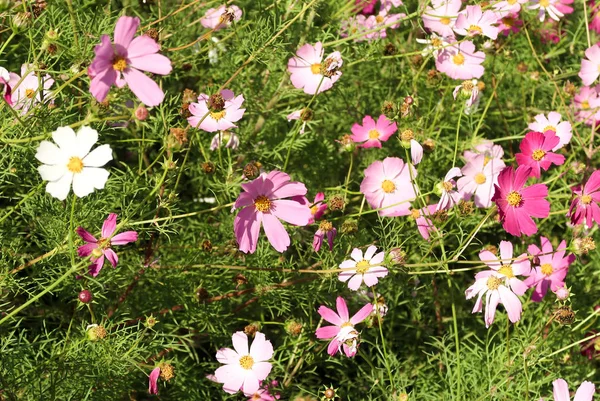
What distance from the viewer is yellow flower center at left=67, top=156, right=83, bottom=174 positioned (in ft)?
3.17

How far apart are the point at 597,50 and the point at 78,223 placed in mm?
1254

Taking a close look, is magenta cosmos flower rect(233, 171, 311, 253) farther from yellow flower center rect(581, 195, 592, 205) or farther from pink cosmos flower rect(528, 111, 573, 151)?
pink cosmos flower rect(528, 111, 573, 151)

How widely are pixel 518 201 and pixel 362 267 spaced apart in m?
Answer: 0.30

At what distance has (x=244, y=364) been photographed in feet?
4.26

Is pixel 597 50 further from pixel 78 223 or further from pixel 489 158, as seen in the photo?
pixel 78 223

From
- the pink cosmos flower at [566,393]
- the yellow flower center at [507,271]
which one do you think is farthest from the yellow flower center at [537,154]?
the pink cosmos flower at [566,393]

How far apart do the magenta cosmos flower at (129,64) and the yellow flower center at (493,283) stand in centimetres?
71

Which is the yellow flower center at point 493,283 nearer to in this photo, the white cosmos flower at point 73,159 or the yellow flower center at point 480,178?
the yellow flower center at point 480,178

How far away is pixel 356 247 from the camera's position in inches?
55.6

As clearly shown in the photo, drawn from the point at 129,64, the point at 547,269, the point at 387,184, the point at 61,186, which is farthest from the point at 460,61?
the point at 61,186

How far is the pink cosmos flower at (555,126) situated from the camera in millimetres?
1607

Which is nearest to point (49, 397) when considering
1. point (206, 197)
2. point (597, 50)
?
point (206, 197)

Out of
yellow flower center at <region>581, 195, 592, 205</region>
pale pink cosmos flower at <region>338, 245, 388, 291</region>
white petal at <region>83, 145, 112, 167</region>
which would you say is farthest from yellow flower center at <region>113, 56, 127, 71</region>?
yellow flower center at <region>581, 195, 592, 205</region>

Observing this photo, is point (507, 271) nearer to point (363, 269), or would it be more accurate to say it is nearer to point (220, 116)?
point (363, 269)
